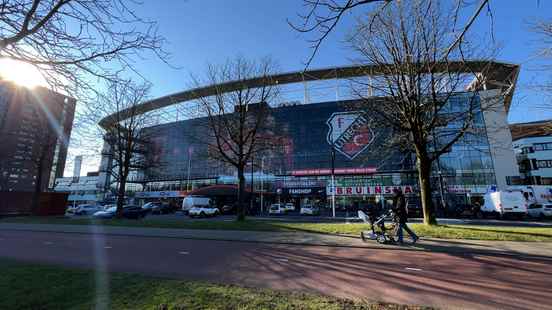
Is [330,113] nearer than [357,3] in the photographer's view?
No

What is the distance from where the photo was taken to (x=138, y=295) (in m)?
4.11

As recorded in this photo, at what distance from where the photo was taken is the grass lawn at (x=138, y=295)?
3.74 metres

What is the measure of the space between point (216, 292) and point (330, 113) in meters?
56.7

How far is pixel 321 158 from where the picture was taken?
56.2 m

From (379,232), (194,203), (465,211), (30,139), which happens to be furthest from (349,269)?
(465,211)

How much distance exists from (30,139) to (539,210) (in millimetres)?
49494

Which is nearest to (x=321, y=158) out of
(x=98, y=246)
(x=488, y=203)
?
(x=488, y=203)

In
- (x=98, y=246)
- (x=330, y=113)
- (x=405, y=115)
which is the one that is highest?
(x=330, y=113)

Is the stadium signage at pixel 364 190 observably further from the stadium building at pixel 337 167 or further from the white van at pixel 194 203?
the white van at pixel 194 203

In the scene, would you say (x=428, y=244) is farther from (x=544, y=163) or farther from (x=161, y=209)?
(x=544, y=163)

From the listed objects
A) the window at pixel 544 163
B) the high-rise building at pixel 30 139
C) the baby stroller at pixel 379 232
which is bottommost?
the baby stroller at pixel 379 232

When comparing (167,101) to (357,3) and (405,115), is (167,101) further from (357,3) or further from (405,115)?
(357,3)

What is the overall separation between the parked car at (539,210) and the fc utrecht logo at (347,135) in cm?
2522

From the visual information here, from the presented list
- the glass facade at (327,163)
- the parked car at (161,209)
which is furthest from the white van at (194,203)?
the glass facade at (327,163)
